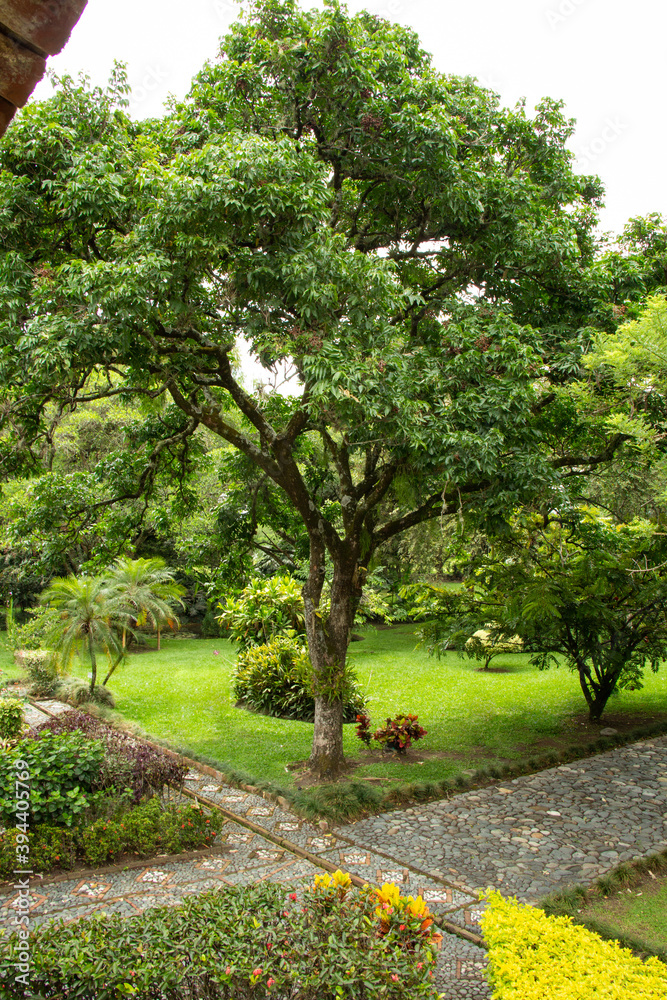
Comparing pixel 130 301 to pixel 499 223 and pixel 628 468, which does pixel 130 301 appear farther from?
pixel 628 468

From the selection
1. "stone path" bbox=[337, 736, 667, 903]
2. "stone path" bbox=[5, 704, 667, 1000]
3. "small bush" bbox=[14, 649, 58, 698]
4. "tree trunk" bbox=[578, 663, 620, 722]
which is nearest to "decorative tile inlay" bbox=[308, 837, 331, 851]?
"stone path" bbox=[5, 704, 667, 1000]

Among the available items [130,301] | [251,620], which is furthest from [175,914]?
[251,620]

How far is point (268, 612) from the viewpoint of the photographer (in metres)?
13.8

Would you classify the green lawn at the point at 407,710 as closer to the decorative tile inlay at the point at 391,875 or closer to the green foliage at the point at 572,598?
the green foliage at the point at 572,598

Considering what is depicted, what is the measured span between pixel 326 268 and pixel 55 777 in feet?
17.3

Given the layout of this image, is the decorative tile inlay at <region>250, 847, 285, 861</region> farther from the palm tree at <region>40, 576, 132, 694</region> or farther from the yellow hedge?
the palm tree at <region>40, 576, 132, 694</region>

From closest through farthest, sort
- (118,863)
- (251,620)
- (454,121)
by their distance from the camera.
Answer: (118,863) → (454,121) → (251,620)

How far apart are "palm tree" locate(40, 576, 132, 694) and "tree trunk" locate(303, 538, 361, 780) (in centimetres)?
534

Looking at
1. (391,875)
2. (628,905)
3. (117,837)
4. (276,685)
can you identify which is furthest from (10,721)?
(628,905)

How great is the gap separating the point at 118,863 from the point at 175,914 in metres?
2.48

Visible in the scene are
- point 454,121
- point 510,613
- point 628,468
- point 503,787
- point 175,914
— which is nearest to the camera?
point 175,914

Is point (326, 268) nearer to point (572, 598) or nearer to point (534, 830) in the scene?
point (534, 830)

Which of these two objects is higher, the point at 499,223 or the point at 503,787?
the point at 499,223

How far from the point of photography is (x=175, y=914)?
144 inches
